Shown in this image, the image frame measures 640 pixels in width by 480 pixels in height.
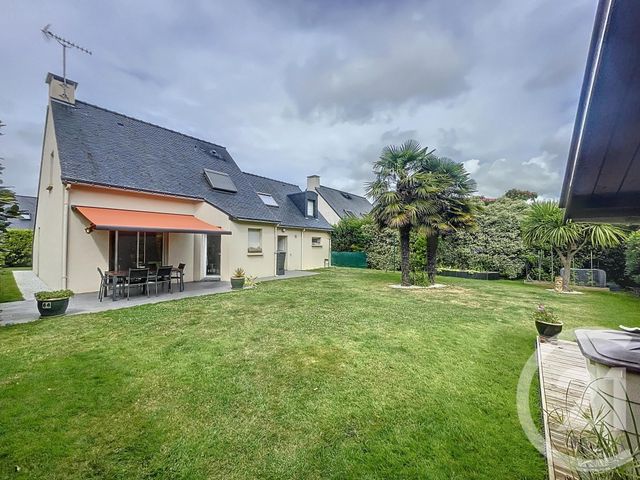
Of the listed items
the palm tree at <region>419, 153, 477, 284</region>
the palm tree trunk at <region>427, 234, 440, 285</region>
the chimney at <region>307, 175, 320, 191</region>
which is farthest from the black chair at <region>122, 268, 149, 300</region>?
the chimney at <region>307, 175, 320, 191</region>

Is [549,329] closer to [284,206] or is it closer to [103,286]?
[103,286]

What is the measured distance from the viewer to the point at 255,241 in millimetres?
20688

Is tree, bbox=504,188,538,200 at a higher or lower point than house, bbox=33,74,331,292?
higher

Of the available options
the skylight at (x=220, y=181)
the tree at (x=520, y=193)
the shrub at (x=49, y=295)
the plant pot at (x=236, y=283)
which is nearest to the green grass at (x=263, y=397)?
the shrub at (x=49, y=295)

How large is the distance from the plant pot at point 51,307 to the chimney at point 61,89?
1412 cm

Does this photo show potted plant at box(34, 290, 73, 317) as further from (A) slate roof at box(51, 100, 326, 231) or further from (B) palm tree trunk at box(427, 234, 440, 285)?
(B) palm tree trunk at box(427, 234, 440, 285)

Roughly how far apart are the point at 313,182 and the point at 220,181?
16492 mm

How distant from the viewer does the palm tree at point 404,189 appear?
16.8 metres

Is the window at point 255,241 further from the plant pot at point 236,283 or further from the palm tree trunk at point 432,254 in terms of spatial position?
the palm tree trunk at point 432,254

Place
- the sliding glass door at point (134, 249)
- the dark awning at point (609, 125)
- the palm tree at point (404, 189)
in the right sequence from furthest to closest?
the palm tree at point (404, 189) < the sliding glass door at point (134, 249) < the dark awning at point (609, 125)

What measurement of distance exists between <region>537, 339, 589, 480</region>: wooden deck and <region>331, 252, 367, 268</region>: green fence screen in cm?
2376

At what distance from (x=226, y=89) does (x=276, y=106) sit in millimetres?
4591

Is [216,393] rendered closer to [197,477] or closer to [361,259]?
[197,477]

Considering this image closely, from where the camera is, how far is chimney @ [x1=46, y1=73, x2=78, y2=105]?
666 inches
